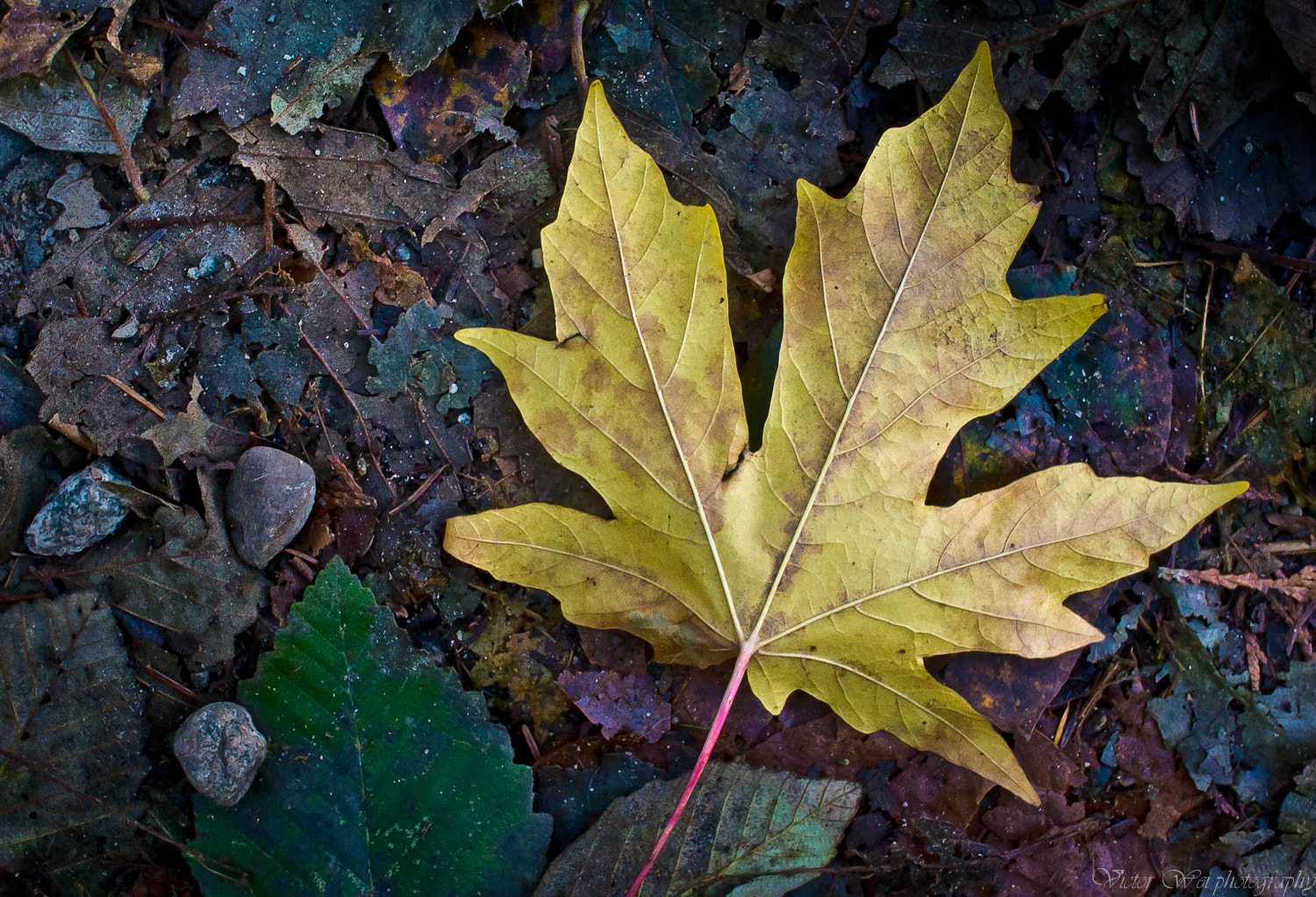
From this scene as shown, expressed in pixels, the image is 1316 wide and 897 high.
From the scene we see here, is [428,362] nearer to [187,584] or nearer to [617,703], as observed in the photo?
[187,584]

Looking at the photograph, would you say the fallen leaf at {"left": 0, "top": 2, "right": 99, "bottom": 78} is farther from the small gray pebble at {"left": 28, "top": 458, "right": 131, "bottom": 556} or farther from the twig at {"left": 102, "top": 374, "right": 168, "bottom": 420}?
the small gray pebble at {"left": 28, "top": 458, "right": 131, "bottom": 556}

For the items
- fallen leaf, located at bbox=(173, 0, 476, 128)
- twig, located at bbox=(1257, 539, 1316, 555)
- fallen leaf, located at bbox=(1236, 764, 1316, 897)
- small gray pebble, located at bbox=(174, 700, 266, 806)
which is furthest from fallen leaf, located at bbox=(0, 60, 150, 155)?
fallen leaf, located at bbox=(1236, 764, 1316, 897)

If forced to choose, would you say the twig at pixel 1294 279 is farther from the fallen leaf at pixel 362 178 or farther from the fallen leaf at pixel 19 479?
the fallen leaf at pixel 19 479

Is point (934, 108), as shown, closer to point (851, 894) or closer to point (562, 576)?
point (562, 576)

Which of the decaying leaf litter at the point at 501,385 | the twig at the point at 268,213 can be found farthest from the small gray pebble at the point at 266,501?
the twig at the point at 268,213

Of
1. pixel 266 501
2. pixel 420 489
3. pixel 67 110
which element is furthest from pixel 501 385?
pixel 67 110

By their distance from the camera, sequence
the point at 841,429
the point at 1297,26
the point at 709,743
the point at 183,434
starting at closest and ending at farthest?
the point at 841,429
the point at 709,743
the point at 183,434
the point at 1297,26
